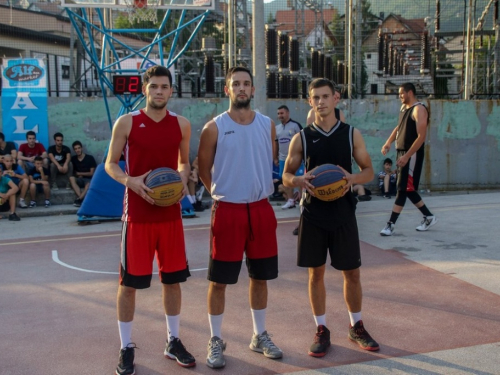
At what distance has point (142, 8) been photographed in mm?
11320

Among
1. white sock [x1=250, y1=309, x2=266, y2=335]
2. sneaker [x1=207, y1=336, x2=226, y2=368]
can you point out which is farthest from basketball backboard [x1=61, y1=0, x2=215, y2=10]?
sneaker [x1=207, y1=336, x2=226, y2=368]

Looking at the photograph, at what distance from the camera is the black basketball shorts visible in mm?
4461

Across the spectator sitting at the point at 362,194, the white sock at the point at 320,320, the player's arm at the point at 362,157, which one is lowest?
the white sock at the point at 320,320

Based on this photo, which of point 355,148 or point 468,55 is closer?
point 355,148

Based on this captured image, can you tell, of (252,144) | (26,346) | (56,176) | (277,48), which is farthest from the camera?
(277,48)

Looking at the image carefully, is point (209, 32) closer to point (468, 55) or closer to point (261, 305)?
point (468, 55)

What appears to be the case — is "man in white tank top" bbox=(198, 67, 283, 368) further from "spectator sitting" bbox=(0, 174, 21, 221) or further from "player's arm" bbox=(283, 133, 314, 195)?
"spectator sitting" bbox=(0, 174, 21, 221)

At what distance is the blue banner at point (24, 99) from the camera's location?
12500mm

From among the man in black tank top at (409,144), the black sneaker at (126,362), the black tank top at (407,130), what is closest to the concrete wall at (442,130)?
the man in black tank top at (409,144)

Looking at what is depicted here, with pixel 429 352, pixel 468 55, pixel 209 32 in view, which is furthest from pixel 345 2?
pixel 209 32

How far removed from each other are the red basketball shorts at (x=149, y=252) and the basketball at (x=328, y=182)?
1019mm

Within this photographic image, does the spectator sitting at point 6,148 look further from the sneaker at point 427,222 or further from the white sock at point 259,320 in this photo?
the white sock at point 259,320

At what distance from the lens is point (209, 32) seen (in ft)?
108

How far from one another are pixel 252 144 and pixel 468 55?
1033cm
